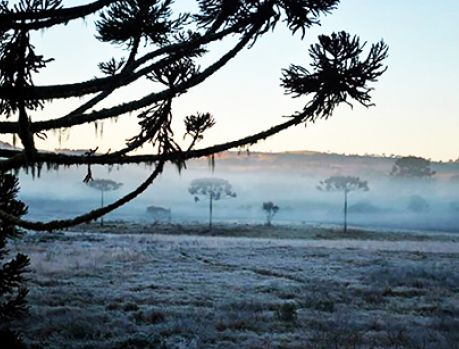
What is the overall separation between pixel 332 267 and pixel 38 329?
18.6 metres

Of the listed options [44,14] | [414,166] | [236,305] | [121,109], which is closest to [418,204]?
[414,166]

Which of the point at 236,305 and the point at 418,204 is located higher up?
the point at 236,305

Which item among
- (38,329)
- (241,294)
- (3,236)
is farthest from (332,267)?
(3,236)

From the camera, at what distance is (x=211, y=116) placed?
242 inches

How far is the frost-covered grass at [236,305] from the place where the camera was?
1227 cm

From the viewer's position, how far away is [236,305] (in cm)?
1638

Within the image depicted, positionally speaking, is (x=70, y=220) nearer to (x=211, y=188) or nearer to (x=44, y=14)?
(x=44, y=14)

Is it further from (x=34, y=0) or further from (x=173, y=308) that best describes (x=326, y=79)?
(x=173, y=308)

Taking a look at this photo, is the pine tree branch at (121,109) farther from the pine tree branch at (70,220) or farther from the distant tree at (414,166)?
the distant tree at (414,166)

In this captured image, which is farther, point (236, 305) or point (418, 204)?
point (418, 204)

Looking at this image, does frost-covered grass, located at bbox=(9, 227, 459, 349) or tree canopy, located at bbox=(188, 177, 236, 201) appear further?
tree canopy, located at bbox=(188, 177, 236, 201)

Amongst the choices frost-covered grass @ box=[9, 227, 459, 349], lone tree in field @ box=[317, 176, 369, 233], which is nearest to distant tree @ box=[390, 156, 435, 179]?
lone tree in field @ box=[317, 176, 369, 233]

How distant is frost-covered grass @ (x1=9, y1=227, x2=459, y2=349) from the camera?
40.2 ft

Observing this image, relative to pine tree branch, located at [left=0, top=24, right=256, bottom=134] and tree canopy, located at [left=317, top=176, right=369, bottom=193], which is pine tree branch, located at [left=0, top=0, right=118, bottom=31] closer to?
pine tree branch, located at [left=0, top=24, right=256, bottom=134]
